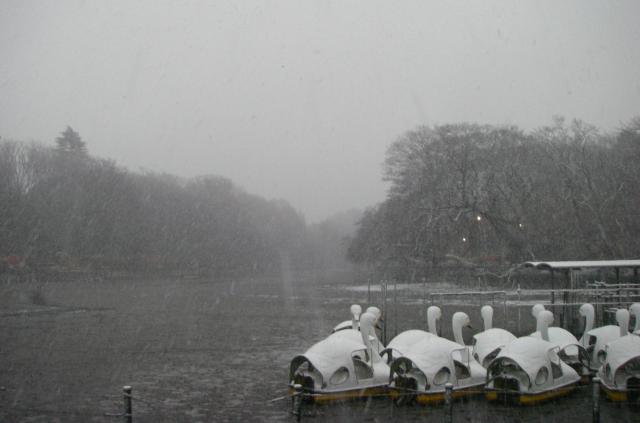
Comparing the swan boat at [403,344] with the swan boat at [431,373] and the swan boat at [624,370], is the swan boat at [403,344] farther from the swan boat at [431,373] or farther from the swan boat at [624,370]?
the swan boat at [624,370]

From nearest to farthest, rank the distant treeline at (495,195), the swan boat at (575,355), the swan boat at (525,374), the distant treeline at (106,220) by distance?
the swan boat at (525,374) → the swan boat at (575,355) → the distant treeline at (495,195) → the distant treeline at (106,220)

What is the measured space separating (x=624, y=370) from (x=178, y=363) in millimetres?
10178

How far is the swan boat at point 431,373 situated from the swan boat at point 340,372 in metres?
0.45

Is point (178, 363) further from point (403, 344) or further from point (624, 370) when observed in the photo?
point (624, 370)

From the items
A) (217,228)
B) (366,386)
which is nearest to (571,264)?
(366,386)

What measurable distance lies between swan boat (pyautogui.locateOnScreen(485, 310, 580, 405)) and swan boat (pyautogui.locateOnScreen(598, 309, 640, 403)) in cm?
89

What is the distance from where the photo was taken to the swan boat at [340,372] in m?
11.6

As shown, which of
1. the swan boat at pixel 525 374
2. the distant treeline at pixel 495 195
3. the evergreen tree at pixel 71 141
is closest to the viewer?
the swan boat at pixel 525 374

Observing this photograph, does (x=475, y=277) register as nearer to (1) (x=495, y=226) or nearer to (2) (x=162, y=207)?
(1) (x=495, y=226)

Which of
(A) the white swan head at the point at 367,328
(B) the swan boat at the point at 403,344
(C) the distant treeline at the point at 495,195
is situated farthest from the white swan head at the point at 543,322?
(C) the distant treeline at the point at 495,195

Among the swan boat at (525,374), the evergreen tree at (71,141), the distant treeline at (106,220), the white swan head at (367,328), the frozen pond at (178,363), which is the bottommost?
the frozen pond at (178,363)

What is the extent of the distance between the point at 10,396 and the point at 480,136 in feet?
155

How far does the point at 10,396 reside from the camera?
41.4ft

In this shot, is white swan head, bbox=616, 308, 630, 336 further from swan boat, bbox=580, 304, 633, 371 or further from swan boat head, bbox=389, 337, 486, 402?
swan boat head, bbox=389, 337, 486, 402
